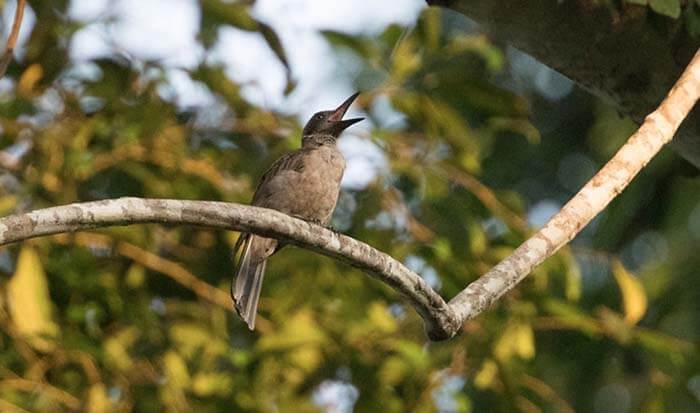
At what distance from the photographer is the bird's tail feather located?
4703 millimetres

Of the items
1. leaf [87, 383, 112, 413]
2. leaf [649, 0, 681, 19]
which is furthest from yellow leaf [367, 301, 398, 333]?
leaf [649, 0, 681, 19]

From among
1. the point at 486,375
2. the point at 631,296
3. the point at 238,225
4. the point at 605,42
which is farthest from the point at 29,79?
the point at 238,225

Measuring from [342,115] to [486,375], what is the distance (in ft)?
4.25

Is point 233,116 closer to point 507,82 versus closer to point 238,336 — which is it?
point 238,336

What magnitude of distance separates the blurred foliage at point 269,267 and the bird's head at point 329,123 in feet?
0.33

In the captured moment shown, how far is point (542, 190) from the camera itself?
8734 millimetres

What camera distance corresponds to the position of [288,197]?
5.03 meters

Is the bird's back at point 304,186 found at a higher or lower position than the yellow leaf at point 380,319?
higher

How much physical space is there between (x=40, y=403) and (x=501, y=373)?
1.71 metres

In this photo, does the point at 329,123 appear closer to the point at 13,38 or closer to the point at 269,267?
the point at 269,267

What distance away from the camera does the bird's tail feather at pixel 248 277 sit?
4.70m

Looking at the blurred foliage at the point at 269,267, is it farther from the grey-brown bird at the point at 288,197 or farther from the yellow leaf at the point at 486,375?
the grey-brown bird at the point at 288,197

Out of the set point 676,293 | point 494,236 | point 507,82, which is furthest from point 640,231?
point 494,236

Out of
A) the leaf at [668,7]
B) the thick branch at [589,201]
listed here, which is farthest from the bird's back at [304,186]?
the leaf at [668,7]
